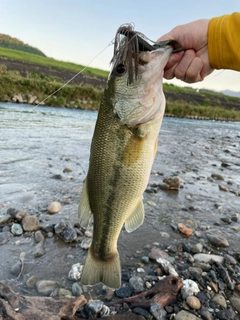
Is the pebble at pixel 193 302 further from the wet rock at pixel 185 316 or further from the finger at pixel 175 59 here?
the finger at pixel 175 59

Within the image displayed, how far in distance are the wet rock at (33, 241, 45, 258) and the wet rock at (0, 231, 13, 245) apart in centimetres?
45

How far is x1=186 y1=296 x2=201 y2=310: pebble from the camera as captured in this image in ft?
9.82

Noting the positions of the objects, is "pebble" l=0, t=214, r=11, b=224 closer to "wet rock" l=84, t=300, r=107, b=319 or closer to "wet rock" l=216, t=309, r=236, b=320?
"wet rock" l=84, t=300, r=107, b=319

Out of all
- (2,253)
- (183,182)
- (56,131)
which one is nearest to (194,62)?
(2,253)

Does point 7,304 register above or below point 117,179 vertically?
below

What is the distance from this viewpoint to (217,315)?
9.67 ft

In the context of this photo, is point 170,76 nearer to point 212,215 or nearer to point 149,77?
point 149,77

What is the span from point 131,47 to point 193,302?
107 inches

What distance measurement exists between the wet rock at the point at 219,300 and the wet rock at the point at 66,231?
2.06 meters

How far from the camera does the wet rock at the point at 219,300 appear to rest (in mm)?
3096

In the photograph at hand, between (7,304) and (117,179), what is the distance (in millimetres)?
1379

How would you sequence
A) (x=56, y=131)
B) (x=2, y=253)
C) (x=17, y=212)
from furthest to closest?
(x=56, y=131)
(x=17, y=212)
(x=2, y=253)

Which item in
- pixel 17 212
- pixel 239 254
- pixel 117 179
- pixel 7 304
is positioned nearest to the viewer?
pixel 7 304

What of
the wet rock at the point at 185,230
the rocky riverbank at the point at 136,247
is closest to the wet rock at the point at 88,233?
the rocky riverbank at the point at 136,247
